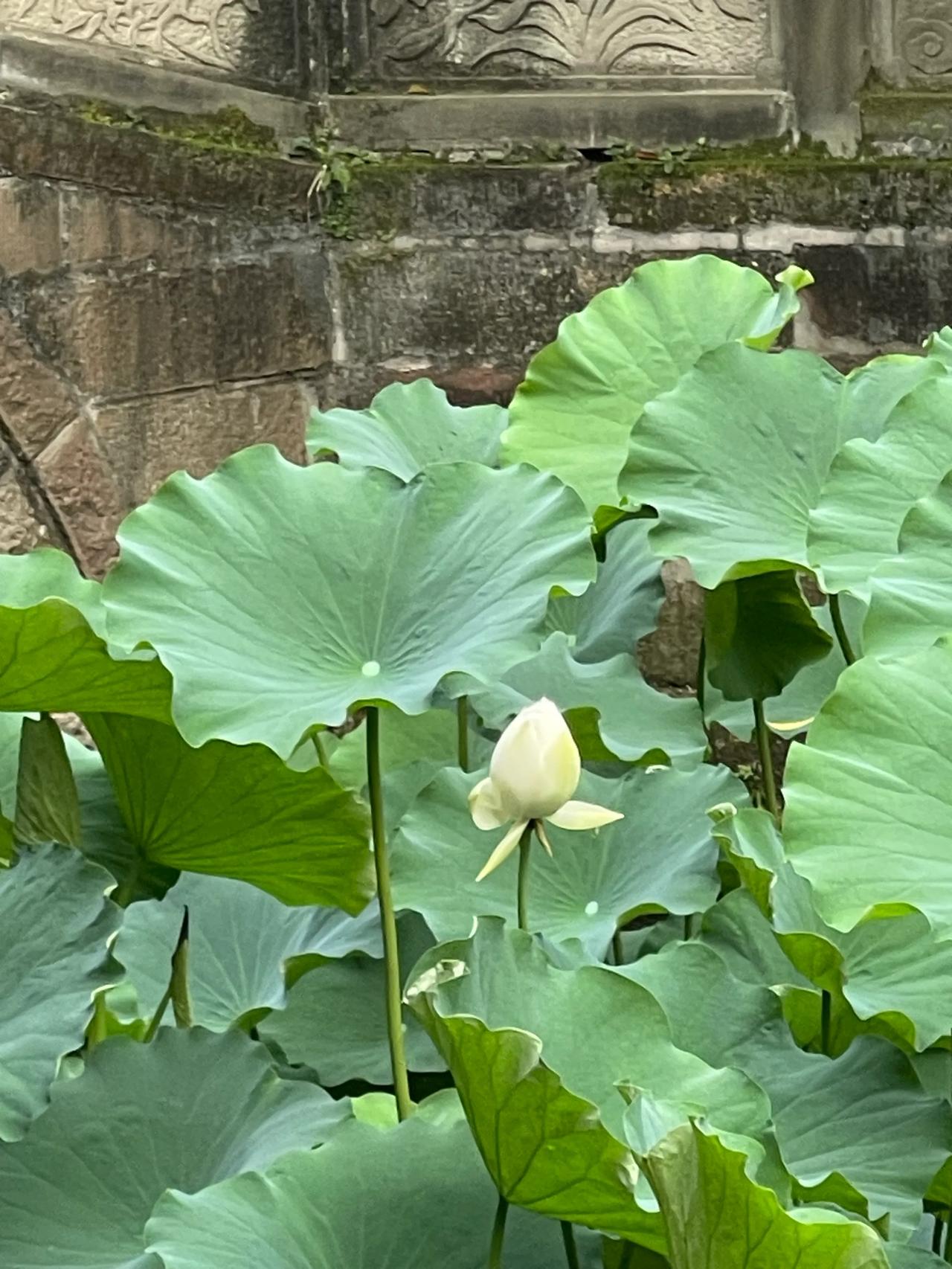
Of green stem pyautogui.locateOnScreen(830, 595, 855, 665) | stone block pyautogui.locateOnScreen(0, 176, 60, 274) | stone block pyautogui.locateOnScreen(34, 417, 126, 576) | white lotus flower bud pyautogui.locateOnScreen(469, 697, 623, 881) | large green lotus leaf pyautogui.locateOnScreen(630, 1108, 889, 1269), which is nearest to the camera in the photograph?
large green lotus leaf pyautogui.locateOnScreen(630, 1108, 889, 1269)

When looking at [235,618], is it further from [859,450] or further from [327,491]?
[859,450]

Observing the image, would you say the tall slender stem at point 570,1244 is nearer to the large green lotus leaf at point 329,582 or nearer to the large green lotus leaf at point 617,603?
the large green lotus leaf at point 329,582

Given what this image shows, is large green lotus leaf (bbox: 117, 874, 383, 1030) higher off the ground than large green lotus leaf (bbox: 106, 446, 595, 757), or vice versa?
large green lotus leaf (bbox: 106, 446, 595, 757)

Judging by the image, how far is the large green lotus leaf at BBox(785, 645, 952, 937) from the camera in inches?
24.0

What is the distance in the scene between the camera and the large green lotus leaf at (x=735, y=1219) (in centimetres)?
48

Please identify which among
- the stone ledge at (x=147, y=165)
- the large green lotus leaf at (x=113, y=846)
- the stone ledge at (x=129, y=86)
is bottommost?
the large green lotus leaf at (x=113, y=846)

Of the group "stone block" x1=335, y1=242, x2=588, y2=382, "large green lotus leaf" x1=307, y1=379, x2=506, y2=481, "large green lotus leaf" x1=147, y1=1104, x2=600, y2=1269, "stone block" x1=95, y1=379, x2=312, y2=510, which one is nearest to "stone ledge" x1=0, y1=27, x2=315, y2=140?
"stone block" x1=335, y1=242, x2=588, y2=382

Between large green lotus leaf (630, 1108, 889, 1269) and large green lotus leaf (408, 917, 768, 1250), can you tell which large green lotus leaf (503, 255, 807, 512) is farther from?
large green lotus leaf (630, 1108, 889, 1269)

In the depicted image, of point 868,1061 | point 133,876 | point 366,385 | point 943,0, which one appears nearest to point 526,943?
point 868,1061

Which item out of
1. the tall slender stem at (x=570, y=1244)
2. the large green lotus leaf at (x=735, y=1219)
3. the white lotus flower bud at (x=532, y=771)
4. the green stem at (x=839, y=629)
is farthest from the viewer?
the green stem at (x=839, y=629)

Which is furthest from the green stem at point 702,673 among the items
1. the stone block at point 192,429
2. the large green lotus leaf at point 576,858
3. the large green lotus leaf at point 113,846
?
the stone block at point 192,429

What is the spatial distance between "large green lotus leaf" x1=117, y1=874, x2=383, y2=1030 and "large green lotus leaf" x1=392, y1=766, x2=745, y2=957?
41 millimetres

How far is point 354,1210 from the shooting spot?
0.59m

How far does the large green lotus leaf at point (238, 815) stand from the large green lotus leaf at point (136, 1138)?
111 mm
